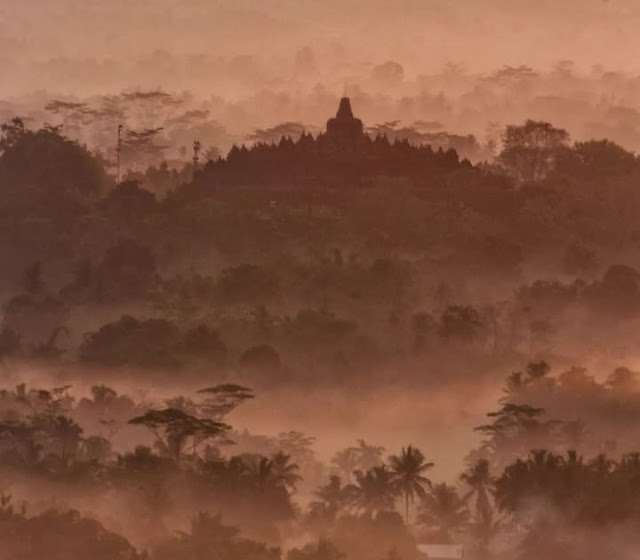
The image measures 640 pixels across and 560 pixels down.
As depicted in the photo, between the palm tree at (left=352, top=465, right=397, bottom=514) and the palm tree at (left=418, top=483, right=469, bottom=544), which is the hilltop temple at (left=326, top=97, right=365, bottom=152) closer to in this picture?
the palm tree at (left=352, top=465, right=397, bottom=514)

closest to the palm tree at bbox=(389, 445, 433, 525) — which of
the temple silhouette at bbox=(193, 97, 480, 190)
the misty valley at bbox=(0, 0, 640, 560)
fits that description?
the misty valley at bbox=(0, 0, 640, 560)

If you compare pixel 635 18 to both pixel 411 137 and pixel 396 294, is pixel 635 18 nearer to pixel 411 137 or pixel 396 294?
pixel 411 137

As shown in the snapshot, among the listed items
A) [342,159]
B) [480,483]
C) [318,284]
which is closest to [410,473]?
[480,483]

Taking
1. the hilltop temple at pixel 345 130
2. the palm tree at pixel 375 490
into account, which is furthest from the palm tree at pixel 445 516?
the hilltop temple at pixel 345 130

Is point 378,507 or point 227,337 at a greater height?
point 227,337

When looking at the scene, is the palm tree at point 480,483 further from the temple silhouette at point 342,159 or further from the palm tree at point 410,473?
the temple silhouette at point 342,159

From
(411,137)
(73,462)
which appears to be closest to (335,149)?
(411,137)

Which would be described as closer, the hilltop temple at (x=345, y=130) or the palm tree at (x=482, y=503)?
the palm tree at (x=482, y=503)
